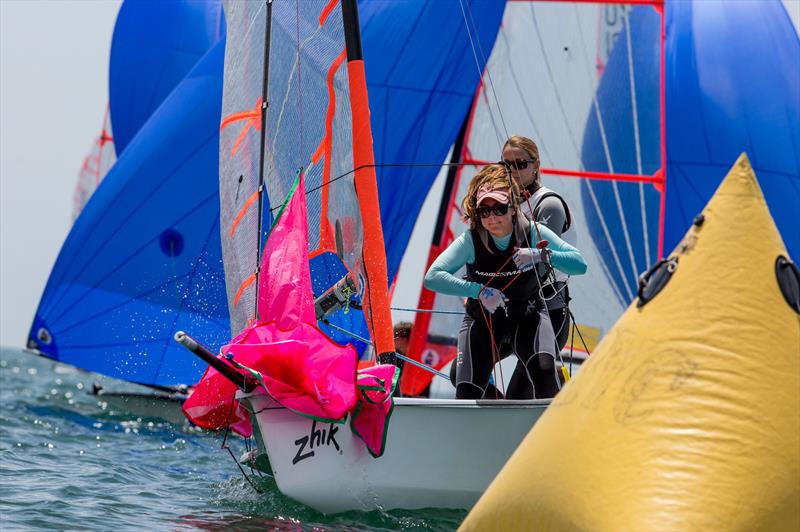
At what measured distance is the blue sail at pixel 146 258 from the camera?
780 cm

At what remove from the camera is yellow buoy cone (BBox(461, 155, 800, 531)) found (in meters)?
2.72

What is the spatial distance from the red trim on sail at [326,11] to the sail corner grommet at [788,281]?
236 centimetres

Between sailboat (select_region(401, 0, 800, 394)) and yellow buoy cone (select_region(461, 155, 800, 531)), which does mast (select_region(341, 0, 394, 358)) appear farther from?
sailboat (select_region(401, 0, 800, 394))

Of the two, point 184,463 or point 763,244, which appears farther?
point 184,463

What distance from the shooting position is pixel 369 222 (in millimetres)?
4574

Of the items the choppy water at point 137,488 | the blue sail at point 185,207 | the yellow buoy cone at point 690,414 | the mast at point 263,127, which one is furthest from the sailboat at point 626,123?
the yellow buoy cone at point 690,414

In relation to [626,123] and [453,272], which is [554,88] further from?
[453,272]

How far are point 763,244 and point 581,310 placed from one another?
270 inches

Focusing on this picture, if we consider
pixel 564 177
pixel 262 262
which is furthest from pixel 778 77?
pixel 262 262

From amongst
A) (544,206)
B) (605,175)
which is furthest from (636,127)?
(544,206)

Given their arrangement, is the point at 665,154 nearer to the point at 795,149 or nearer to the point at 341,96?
the point at 795,149

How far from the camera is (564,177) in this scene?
33.1 feet

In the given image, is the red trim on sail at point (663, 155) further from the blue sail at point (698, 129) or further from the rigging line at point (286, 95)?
the rigging line at point (286, 95)

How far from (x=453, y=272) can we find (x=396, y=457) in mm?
627
